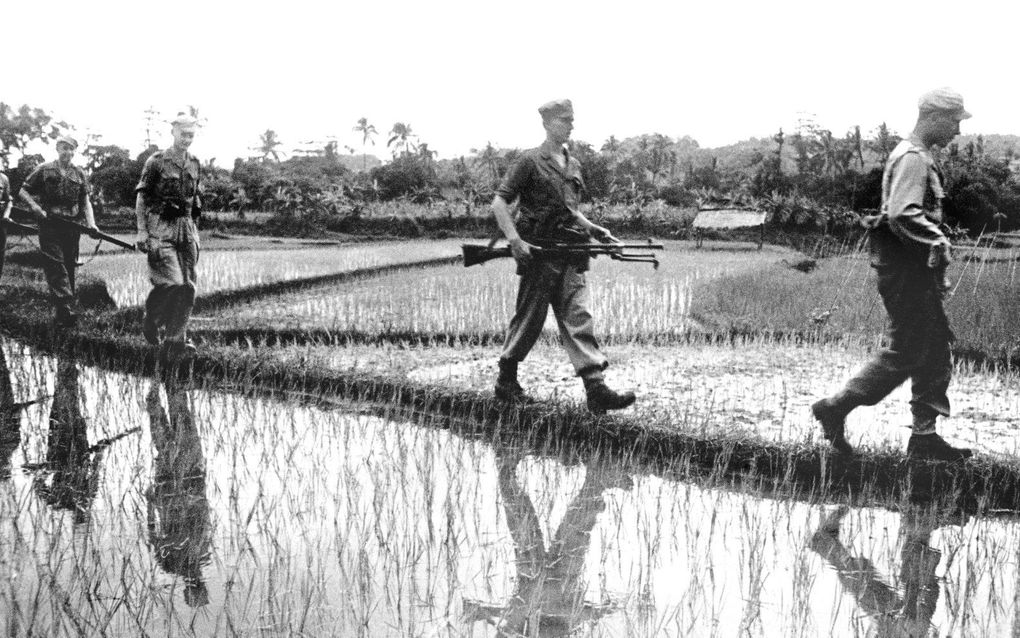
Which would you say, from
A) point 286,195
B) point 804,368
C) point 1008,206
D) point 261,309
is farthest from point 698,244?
point 804,368

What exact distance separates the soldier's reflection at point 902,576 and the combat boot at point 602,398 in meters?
1.10

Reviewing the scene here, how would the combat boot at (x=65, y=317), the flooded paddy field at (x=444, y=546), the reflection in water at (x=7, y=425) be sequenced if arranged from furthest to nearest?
the combat boot at (x=65, y=317)
the reflection in water at (x=7, y=425)
the flooded paddy field at (x=444, y=546)

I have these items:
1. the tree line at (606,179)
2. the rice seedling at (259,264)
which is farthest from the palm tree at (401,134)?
the rice seedling at (259,264)

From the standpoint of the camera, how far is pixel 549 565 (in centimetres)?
278

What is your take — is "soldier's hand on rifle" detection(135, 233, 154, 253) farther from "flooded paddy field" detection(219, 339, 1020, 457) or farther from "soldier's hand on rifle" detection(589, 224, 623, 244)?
"soldier's hand on rifle" detection(589, 224, 623, 244)

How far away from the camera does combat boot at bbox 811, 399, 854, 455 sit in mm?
3646

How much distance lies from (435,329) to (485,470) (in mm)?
3223

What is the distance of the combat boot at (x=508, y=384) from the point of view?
4527 mm

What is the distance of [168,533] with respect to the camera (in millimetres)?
2994

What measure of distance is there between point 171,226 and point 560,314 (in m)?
2.93

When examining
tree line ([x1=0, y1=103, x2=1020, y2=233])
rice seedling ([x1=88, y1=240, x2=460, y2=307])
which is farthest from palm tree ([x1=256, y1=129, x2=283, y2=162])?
rice seedling ([x1=88, y1=240, x2=460, y2=307])

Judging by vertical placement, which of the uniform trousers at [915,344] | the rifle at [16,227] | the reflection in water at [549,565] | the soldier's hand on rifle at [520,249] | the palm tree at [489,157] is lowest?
the reflection in water at [549,565]

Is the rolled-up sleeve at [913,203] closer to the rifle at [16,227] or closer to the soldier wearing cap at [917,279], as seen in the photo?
the soldier wearing cap at [917,279]

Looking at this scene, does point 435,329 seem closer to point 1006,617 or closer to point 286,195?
point 1006,617
